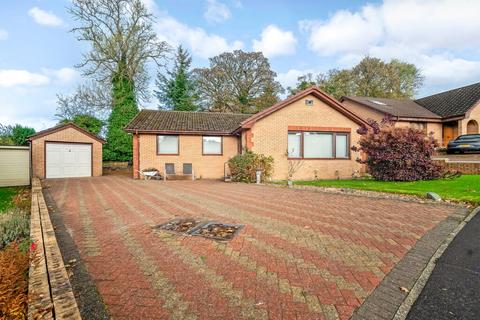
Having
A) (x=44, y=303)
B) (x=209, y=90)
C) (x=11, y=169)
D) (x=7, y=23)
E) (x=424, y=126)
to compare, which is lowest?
(x=44, y=303)

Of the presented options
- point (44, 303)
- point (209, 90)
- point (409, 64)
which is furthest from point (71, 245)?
point (409, 64)

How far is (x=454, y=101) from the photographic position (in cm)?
2320

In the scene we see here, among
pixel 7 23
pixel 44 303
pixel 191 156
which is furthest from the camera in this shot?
pixel 191 156

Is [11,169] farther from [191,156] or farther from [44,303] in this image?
[44,303]

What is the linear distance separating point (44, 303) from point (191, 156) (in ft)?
51.5

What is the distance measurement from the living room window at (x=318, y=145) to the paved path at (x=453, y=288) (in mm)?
11191

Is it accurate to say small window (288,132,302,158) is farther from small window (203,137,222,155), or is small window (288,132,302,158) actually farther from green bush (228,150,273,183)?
small window (203,137,222,155)

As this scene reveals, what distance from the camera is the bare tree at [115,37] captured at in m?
24.7

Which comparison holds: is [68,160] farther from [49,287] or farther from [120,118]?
[49,287]

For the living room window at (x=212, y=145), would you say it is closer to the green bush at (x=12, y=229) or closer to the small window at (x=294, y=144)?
the small window at (x=294, y=144)

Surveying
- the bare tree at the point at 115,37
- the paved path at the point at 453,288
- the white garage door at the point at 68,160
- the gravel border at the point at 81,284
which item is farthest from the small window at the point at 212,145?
the paved path at the point at 453,288

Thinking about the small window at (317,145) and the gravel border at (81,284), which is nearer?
the gravel border at (81,284)

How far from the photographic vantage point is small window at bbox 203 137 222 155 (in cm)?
1827

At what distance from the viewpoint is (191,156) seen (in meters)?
17.9
